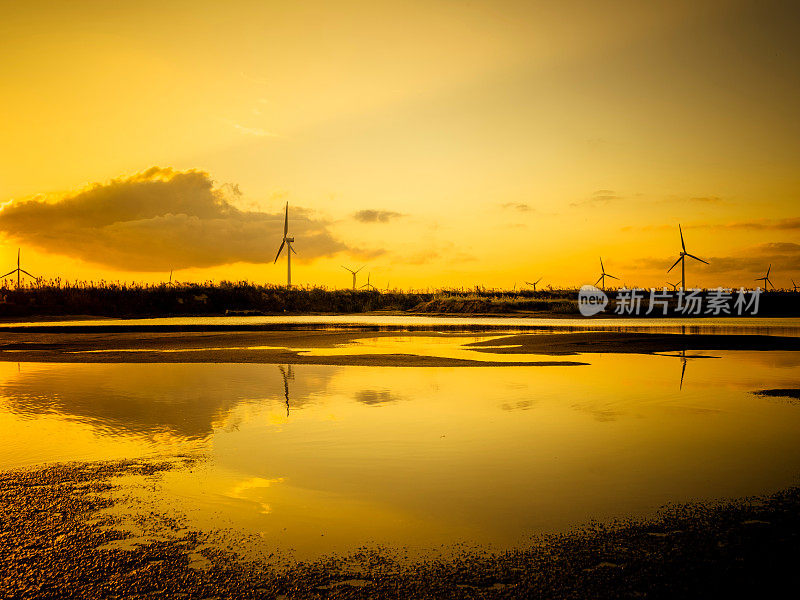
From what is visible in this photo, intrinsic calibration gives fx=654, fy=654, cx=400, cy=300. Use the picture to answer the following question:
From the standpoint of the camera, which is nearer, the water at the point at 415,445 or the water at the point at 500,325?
the water at the point at 415,445

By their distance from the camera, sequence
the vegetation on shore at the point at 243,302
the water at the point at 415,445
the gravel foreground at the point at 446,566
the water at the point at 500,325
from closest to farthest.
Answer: the gravel foreground at the point at 446,566
the water at the point at 415,445
the water at the point at 500,325
the vegetation on shore at the point at 243,302

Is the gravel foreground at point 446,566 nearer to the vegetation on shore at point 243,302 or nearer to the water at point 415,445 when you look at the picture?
the water at point 415,445

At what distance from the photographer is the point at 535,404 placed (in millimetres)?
13008

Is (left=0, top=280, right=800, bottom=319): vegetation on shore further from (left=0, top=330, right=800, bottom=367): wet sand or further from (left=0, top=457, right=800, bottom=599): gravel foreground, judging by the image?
(left=0, top=457, right=800, bottom=599): gravel foreground

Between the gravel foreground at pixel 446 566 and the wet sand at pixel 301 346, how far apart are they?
14.4m

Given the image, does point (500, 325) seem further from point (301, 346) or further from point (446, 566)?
point (446, 566)

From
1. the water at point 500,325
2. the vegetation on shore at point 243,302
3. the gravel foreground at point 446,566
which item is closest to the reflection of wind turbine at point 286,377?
the gravel foreground at point 446,566

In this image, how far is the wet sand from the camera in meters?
22.2

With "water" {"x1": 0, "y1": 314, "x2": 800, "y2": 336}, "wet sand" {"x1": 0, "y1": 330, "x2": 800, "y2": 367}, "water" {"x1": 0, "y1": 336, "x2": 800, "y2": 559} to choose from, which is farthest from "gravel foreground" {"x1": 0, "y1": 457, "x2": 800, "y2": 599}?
"water" {"x1": 0, "y1": 314, "x2": 800, "y2": 336}

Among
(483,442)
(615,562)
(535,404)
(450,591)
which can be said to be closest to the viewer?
(450,591)

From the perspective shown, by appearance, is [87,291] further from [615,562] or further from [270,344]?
[615,562]

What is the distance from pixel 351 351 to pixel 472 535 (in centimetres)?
1988

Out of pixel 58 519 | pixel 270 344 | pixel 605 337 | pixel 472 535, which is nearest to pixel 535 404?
pixel 472 535

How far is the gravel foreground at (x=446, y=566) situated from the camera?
192 inches
